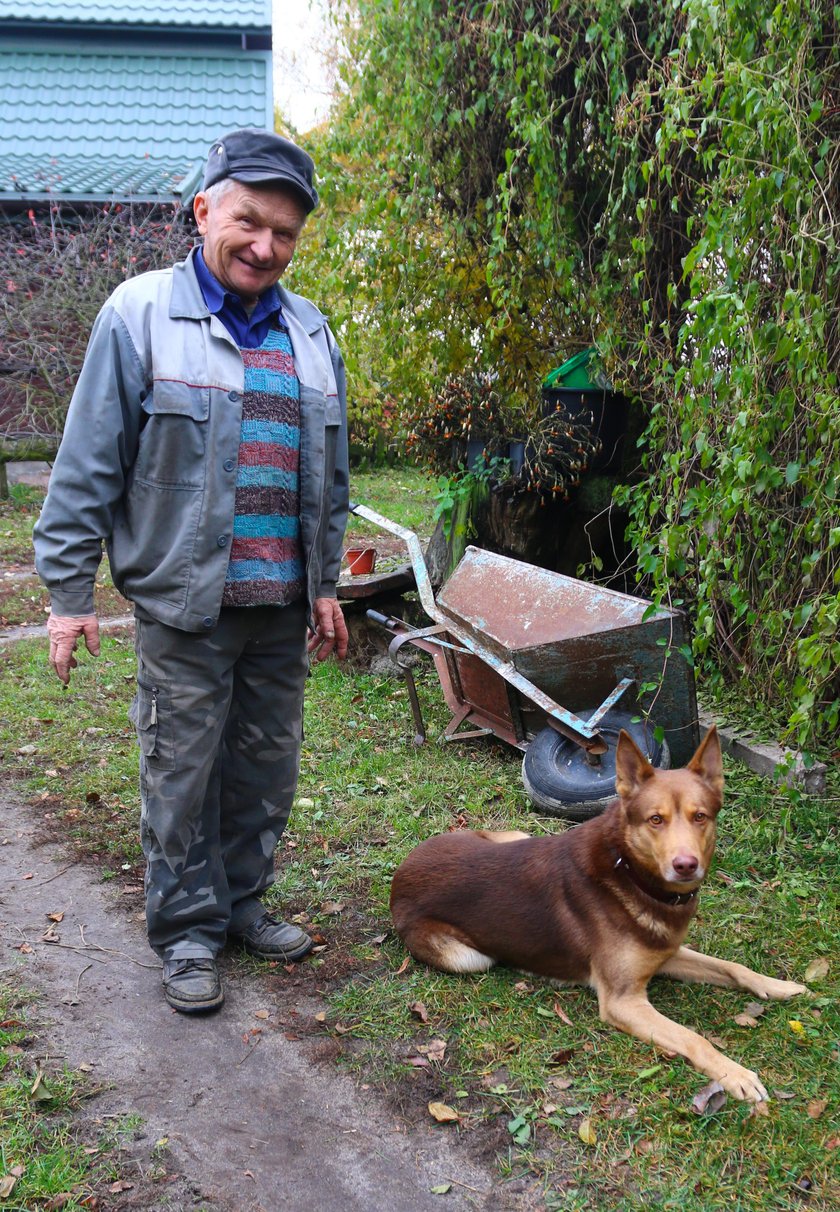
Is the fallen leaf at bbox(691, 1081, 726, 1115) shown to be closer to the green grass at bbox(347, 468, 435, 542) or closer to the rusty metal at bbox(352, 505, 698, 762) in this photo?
the rusty metal at bbox(352, 505, 698, 762)

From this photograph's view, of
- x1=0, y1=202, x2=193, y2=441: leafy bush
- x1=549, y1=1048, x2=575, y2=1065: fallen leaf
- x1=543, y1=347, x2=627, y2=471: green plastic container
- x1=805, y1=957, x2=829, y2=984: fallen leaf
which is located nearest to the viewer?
x1=549, y1=1048, x2=575, y2=1065: fallen leaf

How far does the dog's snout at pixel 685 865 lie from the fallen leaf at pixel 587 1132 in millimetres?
714

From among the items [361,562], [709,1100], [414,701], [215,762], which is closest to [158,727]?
[215,762]

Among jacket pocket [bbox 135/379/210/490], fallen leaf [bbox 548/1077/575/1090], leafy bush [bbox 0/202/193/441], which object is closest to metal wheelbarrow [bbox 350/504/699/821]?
fallen leaf [bbox 548/1077/575/1090]

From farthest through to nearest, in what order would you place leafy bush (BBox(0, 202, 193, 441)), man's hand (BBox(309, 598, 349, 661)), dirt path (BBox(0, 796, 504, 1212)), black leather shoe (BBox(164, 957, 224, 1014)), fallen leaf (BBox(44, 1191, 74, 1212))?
leafy bush (BBox(0, 202, 193, 441)), man's hand (BBox(309, 598, 349, 661)), black leather shoe (BBox(164, 957, 224, 1014)), dirt path (BBox(0, 796, 504, 1212)), fallen leaf (BBox(44, 1191, 74, 1212))

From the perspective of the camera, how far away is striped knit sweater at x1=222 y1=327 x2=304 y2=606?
3.21 meters

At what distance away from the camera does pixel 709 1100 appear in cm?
280

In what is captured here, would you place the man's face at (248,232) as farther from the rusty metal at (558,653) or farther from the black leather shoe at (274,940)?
the black leather shoe at (274,940)

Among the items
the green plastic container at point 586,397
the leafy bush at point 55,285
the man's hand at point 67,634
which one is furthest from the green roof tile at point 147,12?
the man's hand at point 67,634

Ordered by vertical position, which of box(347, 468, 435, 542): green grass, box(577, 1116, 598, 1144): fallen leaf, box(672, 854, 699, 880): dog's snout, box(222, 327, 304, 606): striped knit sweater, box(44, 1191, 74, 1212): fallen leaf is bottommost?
box(347, 468, 435, 542): green grass

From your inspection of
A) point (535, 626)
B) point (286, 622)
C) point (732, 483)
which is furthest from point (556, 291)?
point (286, 622)

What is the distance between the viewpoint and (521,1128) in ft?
9.14

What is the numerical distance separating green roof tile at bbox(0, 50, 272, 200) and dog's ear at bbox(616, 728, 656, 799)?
1208 cm

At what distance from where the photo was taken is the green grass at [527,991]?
265 centimetres
